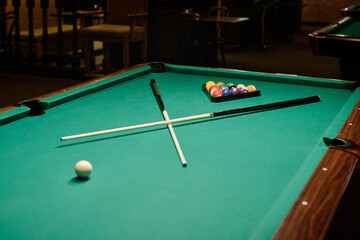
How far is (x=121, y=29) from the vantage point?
4824 mm

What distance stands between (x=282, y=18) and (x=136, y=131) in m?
7.97

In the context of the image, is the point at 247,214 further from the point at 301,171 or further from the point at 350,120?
the point at 350,120

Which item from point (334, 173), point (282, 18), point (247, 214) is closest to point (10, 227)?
point (247, 214)

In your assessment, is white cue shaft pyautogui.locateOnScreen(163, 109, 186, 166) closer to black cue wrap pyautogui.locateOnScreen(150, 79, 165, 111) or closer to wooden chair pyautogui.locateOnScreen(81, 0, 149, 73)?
black cue wrap pyautogui.locateOnScreen(150, 79, 165, 111)

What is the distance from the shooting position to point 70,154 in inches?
55.5

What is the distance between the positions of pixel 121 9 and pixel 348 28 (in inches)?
105

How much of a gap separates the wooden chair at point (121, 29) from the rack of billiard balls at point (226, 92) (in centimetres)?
271

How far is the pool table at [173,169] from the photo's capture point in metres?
0.99

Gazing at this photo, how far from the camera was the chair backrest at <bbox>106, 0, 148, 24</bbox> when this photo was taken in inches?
202

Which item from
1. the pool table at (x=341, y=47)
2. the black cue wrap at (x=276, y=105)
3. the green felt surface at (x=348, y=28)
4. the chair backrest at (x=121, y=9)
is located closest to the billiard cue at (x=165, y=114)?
the black cue wrap at (x=276, y=105)

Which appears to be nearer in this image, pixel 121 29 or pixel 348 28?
pixel 348 28

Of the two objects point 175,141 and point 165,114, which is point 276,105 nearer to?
point 165,114

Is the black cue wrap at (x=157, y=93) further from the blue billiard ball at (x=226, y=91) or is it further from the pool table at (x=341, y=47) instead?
the pool table at (x=341, y=47)

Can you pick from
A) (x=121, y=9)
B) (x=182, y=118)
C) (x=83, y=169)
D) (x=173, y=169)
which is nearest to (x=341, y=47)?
(x=182, y=118)
